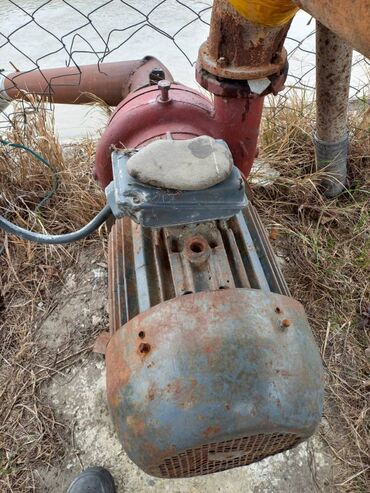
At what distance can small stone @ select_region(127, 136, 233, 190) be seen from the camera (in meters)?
0.85

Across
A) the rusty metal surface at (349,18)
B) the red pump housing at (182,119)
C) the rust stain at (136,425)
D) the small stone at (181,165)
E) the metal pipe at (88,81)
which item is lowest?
the rust stain at (136,425)

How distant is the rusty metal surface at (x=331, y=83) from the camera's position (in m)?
1.40

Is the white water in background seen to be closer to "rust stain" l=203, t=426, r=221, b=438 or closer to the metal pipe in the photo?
the metal pipe

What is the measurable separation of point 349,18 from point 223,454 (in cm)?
69

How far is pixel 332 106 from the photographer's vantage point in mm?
1568

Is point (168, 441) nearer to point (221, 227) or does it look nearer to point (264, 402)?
point (264, 402)

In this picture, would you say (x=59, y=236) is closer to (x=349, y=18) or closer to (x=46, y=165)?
(x=46, y=165)

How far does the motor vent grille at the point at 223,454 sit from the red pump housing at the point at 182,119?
0.63 m

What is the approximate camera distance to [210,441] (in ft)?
2.43

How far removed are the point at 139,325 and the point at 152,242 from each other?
9.0 inches

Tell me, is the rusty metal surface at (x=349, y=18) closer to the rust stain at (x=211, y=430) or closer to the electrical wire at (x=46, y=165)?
the rust stain at (x=211, y=430)

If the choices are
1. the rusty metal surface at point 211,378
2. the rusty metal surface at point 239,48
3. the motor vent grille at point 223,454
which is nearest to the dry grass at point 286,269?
the motor vent grille at point 223,454

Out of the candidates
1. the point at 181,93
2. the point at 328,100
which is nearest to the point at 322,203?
the point at 328,100

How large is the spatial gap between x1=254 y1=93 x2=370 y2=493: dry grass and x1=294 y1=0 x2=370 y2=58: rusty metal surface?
1.13m
